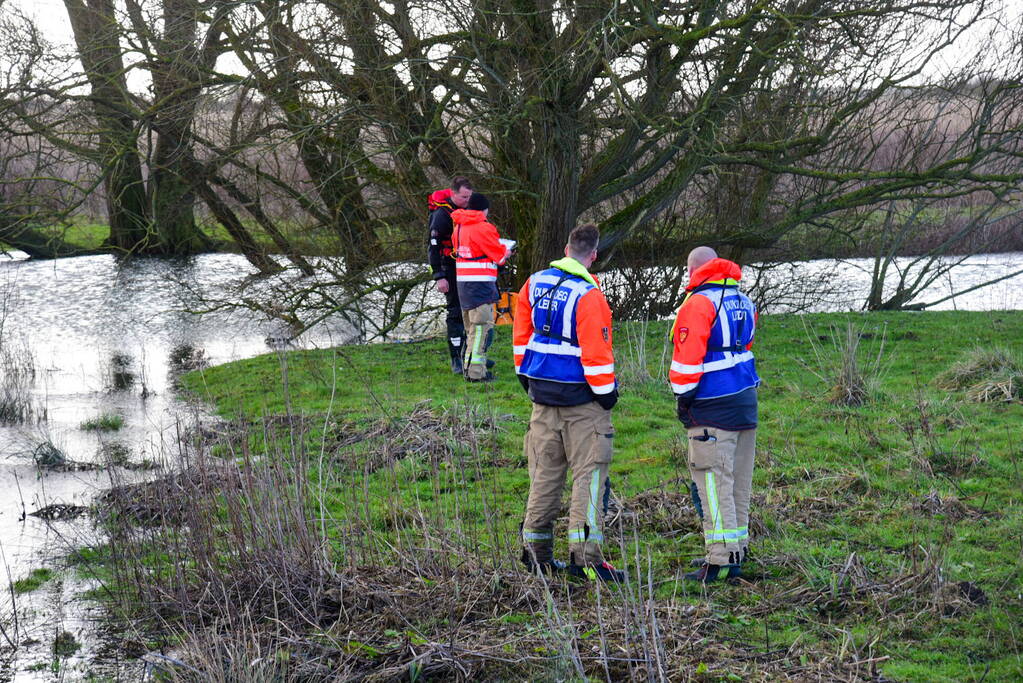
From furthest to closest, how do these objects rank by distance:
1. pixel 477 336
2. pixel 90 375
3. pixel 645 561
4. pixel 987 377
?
1. pixel 90 375
2. pixel 477 336
3. pixel 987 377
4. pixel 645 561

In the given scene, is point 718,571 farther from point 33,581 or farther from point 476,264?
point 476,264

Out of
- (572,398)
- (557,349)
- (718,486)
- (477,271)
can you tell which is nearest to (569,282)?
(557,349)

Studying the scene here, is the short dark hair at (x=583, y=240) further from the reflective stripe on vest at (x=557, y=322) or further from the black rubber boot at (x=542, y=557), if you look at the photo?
the black rubber boot at (x=542, y=557)

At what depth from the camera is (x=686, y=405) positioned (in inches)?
233

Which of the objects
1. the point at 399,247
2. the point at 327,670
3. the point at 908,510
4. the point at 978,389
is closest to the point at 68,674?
the point at 327,670

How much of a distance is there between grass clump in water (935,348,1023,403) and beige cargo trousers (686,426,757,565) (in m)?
5.03

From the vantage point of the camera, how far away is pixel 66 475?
356 inches

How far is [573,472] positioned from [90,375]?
11.2 metres

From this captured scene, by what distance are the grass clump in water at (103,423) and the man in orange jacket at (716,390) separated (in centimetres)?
707

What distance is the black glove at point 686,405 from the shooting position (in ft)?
19.3

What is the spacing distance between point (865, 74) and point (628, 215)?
3.72 m

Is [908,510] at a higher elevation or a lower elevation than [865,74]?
lower

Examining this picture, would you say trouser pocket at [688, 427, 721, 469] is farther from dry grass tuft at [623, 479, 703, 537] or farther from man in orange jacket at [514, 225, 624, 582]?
dry grass tuft at [623, 479, 703, 537]

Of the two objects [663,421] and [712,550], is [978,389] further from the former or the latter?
[712,550]
